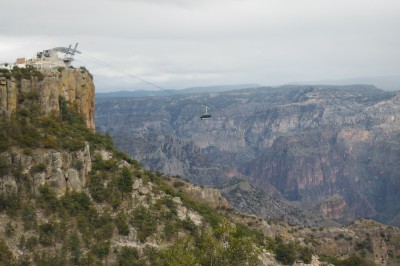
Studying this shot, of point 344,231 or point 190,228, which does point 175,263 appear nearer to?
point 190,228

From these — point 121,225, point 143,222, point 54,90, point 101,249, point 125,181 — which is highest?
point 54,90

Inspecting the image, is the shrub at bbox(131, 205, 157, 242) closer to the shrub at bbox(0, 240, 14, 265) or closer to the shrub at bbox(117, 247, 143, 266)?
the shrub at bbox(117, 247, 143, 266)

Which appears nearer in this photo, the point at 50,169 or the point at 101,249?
the point at 101,249

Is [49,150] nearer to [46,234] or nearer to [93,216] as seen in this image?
[93,216]

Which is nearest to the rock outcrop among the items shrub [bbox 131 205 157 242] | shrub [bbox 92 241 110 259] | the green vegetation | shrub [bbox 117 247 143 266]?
the green vegetation

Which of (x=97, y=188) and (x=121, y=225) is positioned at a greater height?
(x=97, y=188)

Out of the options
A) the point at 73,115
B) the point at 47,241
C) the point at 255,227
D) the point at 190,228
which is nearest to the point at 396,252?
the point at 255,227

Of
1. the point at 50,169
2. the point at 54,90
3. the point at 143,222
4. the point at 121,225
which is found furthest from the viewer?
the point at 54,90

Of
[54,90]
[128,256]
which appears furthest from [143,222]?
[54,90]
